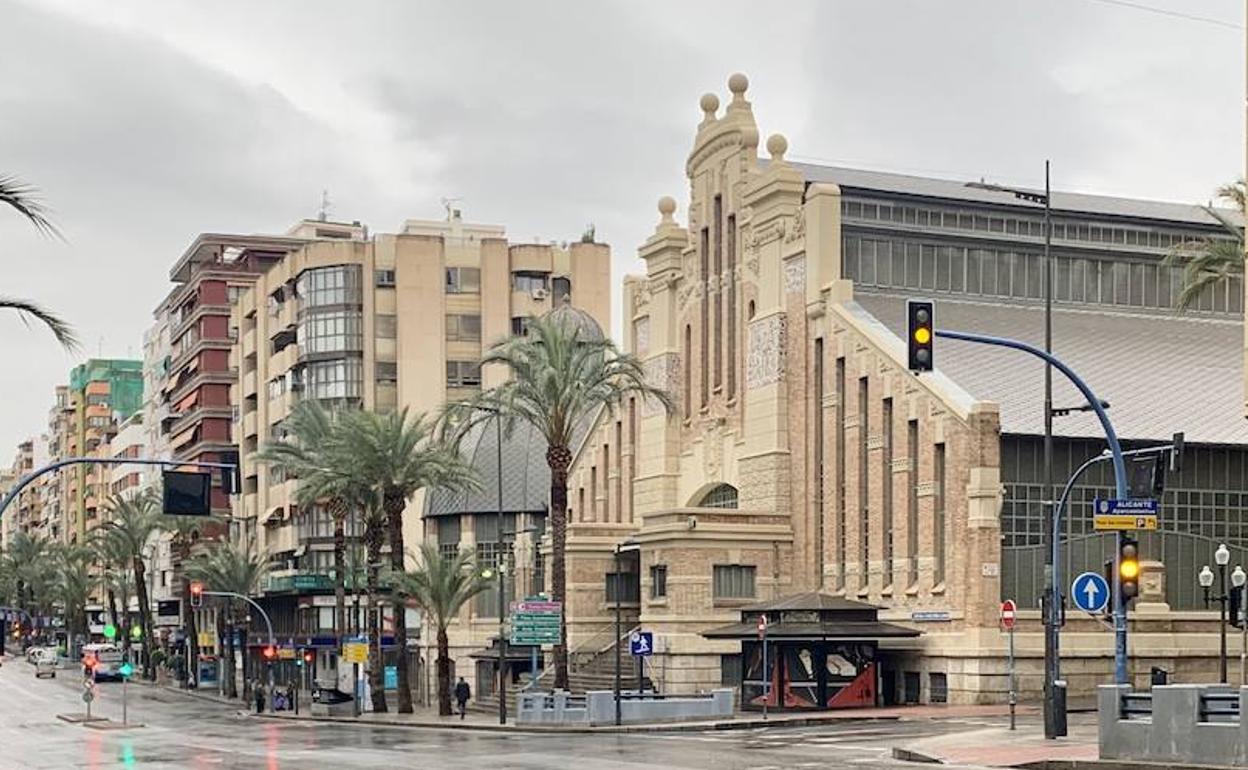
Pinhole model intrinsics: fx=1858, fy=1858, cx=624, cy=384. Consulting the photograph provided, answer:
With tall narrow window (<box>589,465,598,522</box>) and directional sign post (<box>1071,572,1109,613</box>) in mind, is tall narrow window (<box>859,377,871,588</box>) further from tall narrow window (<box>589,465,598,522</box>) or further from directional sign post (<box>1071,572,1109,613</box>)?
directional sign post (<box>1071,572,1109,613</box>)

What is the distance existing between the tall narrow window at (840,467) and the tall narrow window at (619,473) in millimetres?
17573

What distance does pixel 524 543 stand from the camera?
8750 centimetres

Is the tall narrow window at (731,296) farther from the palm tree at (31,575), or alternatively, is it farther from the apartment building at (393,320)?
the palm tree at (31,575)

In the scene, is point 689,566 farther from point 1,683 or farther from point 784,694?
point 1,683

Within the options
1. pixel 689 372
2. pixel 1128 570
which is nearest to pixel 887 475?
pixel 689 372

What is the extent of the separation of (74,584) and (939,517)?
386ft

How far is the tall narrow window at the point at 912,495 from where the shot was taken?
63312 millimetres

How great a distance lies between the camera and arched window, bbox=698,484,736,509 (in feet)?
251

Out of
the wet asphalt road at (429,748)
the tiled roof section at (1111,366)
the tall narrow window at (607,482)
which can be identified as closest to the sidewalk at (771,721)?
the wet asphalt road at (429,748)

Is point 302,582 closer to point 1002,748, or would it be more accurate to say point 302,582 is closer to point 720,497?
point 720,497

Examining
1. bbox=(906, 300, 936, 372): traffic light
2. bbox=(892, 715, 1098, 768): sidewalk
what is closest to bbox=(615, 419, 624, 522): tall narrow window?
bbox=(892, 715, 1098, 768): sidewalk

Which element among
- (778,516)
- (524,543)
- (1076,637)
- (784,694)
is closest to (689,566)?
(778,516)

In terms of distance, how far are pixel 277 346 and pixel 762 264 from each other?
54.7 meters

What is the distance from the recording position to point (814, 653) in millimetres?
58719
